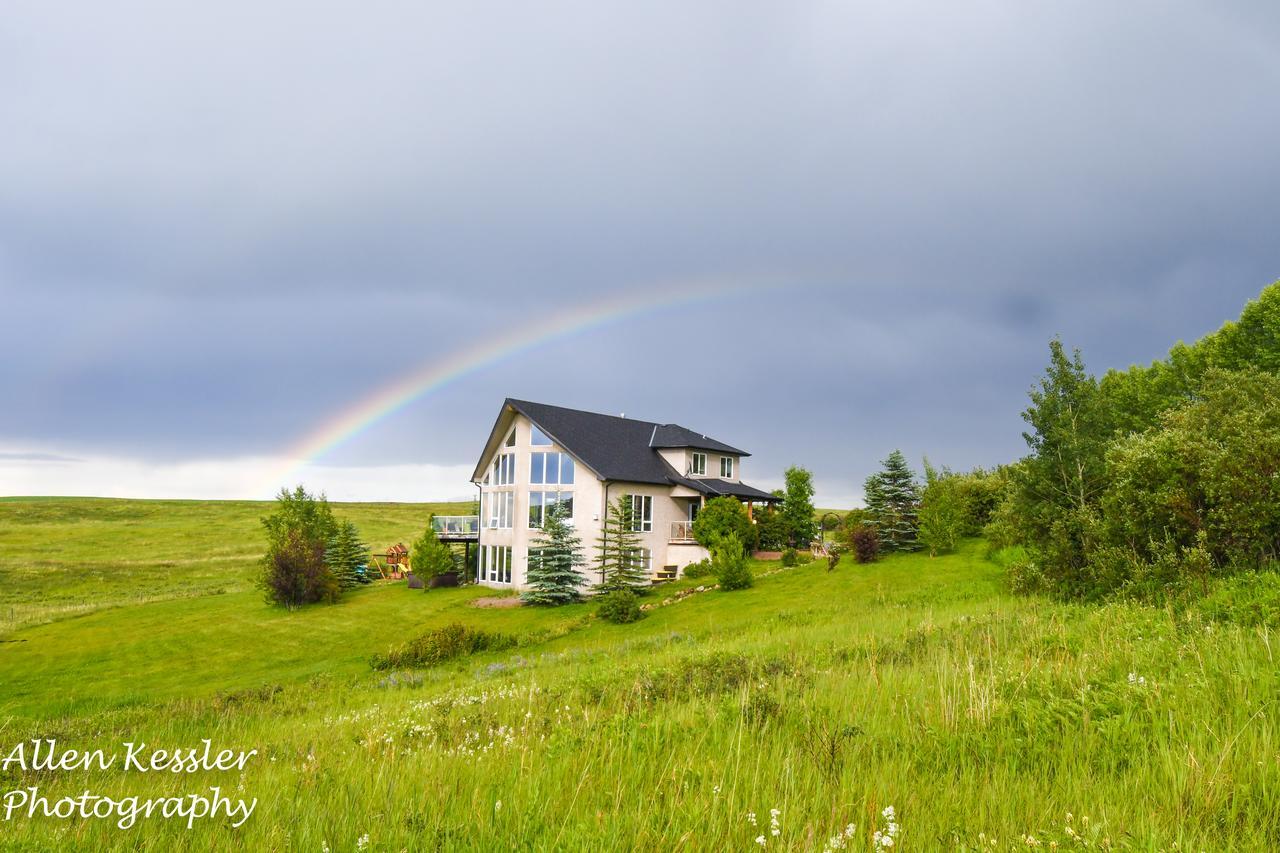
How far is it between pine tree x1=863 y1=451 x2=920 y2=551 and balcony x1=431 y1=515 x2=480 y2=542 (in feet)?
88.2

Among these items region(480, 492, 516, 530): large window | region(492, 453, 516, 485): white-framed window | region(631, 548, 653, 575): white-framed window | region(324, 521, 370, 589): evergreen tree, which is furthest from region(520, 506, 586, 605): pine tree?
region(324, 521, 370, 589): evergreen tree

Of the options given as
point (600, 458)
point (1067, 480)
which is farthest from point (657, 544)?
point (1067, 480)

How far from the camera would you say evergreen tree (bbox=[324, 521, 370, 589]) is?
45375 mm

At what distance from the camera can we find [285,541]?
38.0 m

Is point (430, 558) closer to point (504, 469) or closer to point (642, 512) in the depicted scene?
point (504, 469)

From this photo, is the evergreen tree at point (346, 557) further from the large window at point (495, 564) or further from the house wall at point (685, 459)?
the house wall at point (685, 459)

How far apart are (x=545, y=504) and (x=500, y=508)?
4.16 m

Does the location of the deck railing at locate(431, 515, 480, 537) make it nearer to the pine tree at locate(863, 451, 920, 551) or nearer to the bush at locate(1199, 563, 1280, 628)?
the pine tree at locate(863, 451, 920, 551)

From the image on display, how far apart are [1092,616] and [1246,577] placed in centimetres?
229

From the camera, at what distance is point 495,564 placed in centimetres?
4225

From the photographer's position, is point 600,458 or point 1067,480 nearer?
point 1067,480

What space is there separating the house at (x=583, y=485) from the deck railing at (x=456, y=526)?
3599mm

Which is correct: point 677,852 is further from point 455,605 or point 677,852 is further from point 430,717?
point 455,605

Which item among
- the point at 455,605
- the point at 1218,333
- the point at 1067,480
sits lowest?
the point at 455,605
